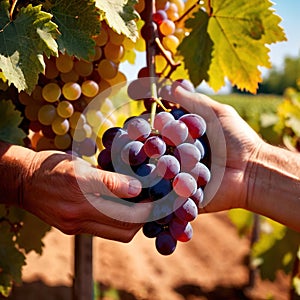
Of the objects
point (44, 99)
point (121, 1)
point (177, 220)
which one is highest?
point (121, 1)

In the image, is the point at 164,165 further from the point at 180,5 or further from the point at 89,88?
the point at 180,5

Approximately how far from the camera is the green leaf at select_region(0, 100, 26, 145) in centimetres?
105

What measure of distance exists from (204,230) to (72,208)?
4544 millimetres

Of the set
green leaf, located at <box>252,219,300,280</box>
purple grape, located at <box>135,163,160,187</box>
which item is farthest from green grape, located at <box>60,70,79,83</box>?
green leaf, located at <box>252,219,300,280</box>

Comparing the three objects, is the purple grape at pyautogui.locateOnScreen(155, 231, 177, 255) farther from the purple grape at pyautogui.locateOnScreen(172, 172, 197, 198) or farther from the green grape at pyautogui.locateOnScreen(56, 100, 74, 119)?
the green grape at pyautogui.locateOnScreen(56, 100, 74, 119)

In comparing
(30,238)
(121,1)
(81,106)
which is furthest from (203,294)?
(121,1)

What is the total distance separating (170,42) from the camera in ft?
3.82

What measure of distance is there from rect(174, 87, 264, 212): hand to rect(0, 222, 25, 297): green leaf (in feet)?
1.53

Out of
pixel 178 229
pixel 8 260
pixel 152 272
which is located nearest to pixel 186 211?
pixel 178 229

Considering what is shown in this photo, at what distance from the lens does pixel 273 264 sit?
2.88 metres

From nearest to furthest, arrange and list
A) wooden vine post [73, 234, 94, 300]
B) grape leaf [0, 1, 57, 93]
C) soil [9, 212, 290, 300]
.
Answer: grape leaf [0, 1, 57, 93], wooden vine post [73, 234, 94, 300], soil [9, 212, 290, 300]

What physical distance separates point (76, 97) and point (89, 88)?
0.11 ft

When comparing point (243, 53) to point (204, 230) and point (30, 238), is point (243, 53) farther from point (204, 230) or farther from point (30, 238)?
point (204, 230)

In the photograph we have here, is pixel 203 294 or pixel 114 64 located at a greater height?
pixel 114 64
